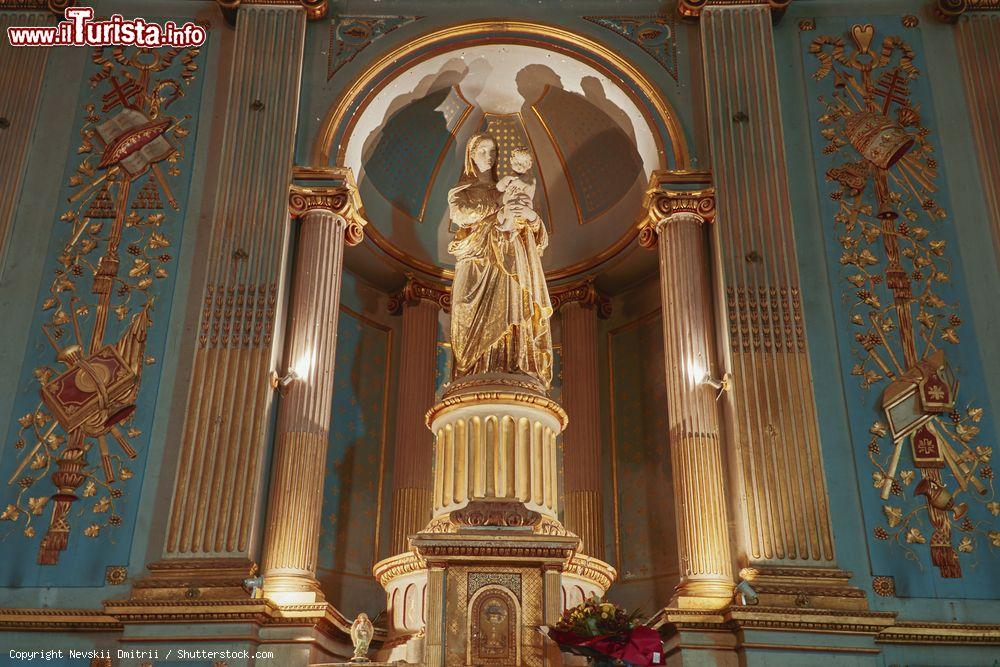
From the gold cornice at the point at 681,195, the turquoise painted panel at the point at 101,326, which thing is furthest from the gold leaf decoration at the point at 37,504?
the gold cornice at the point at 681,195

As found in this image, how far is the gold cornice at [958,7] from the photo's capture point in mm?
11039

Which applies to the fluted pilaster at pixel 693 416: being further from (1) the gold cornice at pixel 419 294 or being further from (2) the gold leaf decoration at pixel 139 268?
(2) the gold leaf decoration at pixel 139 268

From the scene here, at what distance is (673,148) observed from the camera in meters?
10.7

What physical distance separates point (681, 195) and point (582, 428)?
3.58m

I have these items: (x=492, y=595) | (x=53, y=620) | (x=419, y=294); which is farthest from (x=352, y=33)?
(x=53, y=620)

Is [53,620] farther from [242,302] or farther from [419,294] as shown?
[419,294]

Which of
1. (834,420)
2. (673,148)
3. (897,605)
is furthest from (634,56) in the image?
(897,605)

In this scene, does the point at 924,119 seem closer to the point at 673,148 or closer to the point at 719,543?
the point at 673,148

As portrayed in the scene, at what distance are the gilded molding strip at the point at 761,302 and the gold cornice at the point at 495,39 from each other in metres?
0.48

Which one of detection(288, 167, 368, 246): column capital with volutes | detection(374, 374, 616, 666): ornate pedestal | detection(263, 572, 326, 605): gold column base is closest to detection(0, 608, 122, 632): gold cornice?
detection(263, 572, 326, 605): gold column base

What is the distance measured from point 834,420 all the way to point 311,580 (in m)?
5.01

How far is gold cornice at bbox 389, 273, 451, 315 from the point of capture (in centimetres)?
1318

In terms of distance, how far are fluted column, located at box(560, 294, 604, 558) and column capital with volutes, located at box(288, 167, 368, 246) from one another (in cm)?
391

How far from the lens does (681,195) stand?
10305 millimetres
